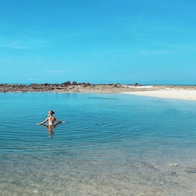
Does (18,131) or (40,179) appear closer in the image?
(40,179)

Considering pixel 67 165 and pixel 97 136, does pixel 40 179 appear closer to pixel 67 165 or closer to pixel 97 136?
pixel 67 165

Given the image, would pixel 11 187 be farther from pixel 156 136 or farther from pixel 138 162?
pixel 156 136

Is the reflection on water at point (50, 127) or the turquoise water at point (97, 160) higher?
the reflection on water at point (50, 127)

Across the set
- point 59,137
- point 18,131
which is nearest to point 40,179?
point 59,137

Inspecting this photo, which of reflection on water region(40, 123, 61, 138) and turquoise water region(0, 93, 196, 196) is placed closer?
turquoise water region(0, 93, 196, 196)

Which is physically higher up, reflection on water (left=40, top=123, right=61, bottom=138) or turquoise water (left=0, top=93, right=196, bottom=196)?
reflection on water (left=40, top=123, right=61, bottom=138)

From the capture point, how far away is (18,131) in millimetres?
17641

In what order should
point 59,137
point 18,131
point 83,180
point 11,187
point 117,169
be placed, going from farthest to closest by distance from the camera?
point 18,131
point 59,137
point 117,169
point 83,180
point 11,187

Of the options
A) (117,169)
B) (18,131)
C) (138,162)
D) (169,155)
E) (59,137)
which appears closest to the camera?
(117,169)

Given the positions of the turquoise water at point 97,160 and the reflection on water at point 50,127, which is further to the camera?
the reflection on water at point 50,127

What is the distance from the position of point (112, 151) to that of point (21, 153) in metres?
4.05

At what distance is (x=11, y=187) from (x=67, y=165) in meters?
2.65

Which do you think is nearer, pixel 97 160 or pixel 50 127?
pixel 97 160

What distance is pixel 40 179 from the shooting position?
9062 mm
